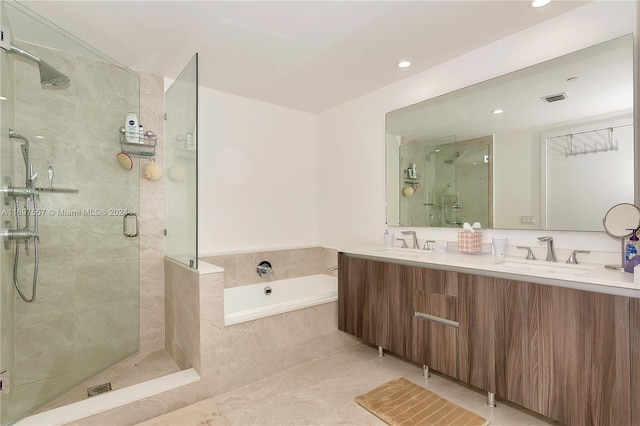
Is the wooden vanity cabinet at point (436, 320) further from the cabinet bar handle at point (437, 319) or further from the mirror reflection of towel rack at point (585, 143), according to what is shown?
the mirror reflection of towel rack at point (585, 143)

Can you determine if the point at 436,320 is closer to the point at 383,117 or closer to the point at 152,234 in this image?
the point at 383,117

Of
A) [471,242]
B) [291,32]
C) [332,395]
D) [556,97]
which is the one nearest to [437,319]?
[471,242]

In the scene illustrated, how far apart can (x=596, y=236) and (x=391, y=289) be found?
121 cm

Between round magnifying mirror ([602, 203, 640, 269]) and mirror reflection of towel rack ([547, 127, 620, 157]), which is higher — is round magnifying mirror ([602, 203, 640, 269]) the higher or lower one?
the lower one

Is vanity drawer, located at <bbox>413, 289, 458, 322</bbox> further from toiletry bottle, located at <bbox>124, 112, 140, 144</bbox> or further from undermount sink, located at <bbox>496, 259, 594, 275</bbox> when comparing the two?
toiletry bottle, located at <bbox>124, 112, 140, 144</bbox>

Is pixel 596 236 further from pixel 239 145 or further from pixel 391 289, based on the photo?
pixel 239 145

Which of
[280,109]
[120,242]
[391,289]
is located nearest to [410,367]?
[391,289]

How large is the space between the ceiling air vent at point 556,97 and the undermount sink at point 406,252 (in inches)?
48.1

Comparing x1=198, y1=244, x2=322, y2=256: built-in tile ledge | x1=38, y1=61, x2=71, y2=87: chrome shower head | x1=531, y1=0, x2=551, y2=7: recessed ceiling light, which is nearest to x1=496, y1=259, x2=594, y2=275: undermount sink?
x1=531, y1=0, x2=551, y2=7: recessed ceiling light

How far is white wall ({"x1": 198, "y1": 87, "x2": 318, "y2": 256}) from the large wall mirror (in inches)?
50.1

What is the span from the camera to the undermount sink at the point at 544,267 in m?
1.55

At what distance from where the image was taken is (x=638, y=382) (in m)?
1.25

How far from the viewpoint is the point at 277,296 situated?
3230 mm

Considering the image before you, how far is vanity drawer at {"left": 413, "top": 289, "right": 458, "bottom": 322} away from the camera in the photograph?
186 cm
